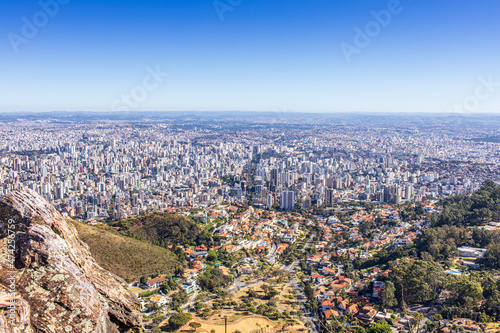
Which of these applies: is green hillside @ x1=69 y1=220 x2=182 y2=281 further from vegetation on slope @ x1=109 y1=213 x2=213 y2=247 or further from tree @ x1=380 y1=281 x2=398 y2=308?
tree @ x1=380 y1=281 x2=398 y2=308

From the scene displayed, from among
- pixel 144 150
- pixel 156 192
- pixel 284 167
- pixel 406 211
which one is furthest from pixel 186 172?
pixel 406 211

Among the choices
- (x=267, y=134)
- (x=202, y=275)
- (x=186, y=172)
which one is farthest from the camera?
(x=267, y=134)

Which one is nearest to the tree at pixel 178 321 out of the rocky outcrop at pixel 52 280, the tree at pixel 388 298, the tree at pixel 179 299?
the tree at pixel 179 299

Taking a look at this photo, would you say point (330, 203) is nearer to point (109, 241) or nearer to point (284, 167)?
point (284, 167)

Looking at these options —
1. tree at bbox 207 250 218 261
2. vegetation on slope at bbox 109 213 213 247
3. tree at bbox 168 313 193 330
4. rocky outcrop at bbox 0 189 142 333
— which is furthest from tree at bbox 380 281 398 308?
rocky outcrop at bbox 0 189 142 333

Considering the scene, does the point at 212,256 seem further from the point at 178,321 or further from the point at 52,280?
the point at 52,280

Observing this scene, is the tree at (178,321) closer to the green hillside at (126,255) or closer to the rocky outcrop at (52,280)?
the green hillside at (126,255)
